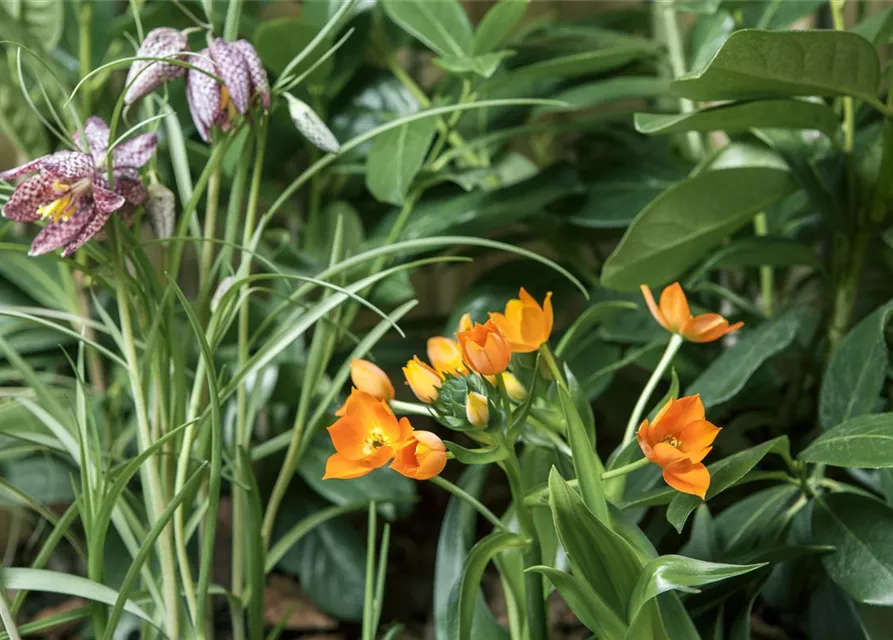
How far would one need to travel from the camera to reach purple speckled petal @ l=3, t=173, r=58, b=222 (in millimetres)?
523

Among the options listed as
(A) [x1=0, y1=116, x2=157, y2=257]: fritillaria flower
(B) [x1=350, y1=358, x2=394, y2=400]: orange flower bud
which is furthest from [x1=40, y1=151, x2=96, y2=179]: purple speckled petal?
(B) [x1=350, y1=358, x2=394, y2=400]: orange flower bud

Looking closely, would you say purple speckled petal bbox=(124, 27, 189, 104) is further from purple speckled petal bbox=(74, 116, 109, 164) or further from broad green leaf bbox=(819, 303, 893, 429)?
broad green leaf bbox=(819, 303, 893, 429)

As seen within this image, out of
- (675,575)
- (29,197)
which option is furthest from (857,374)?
(29,197)

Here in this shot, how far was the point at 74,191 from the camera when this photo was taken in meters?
0.53

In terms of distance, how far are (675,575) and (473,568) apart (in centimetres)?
14

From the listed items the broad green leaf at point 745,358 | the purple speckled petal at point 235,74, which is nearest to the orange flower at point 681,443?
the broad green leaf at point 745,358

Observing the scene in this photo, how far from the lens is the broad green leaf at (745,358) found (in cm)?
71

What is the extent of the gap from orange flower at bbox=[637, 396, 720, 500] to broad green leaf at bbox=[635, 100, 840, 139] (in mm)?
289

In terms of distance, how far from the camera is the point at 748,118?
725mm

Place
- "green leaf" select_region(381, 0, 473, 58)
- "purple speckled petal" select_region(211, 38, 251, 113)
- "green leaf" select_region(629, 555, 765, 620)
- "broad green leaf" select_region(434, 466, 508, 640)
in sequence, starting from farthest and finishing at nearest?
1. "green leaf" select_region(381, 0, 473, 58)
2. "broad green leaf" select_region(434, 466, 508, 640)
3. "purple speckled petal" select_region(211, 38, 251, 113)
4. "green leaf" select_region(629, 555, 765, 620)

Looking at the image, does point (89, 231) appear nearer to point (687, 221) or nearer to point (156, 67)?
point (156, 67)

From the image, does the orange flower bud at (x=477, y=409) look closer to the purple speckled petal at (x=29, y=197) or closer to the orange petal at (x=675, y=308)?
the orange petal at (x=675, y=308)

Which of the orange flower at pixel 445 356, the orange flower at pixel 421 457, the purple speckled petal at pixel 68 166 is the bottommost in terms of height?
the orange flower at pixel 421 457

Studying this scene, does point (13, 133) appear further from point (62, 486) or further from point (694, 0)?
point (694, 0)
